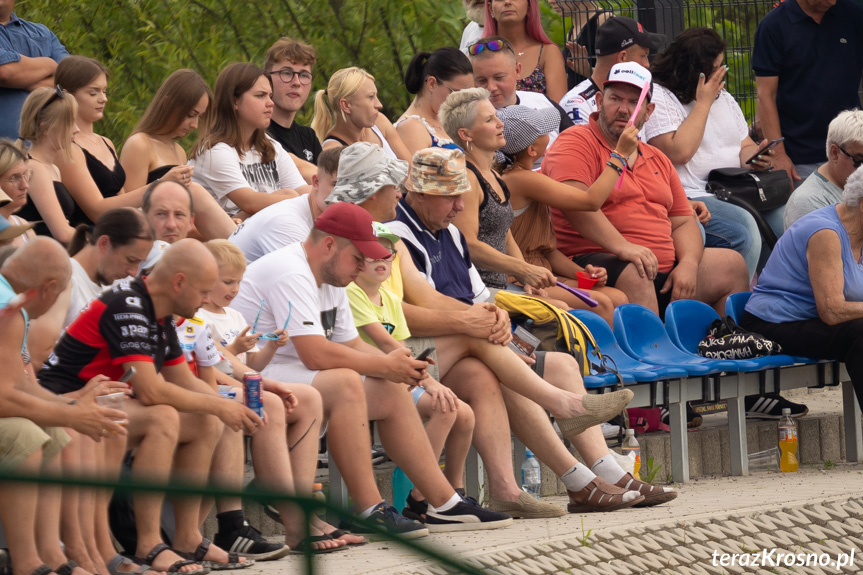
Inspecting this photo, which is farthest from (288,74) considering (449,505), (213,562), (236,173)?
(213,562)

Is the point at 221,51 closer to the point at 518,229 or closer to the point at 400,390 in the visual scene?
the point at 518,229

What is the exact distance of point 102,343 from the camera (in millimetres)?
4543

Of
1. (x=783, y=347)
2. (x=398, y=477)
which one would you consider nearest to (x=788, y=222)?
(x=783, y=347)

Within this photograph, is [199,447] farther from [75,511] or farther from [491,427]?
[75,511]

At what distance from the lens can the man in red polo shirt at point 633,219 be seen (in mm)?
7781

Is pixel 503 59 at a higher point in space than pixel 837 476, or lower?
higher

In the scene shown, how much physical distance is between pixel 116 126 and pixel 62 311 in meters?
5.45

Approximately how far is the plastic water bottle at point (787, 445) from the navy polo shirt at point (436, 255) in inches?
103

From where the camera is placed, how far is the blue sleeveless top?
299 inches

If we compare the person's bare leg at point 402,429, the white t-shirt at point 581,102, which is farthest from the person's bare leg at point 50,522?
the white t-shirt at point 581,102

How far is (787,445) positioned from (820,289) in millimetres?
1122

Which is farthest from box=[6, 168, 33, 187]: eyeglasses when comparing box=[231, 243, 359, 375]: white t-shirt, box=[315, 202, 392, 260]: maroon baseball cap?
box=[315, 202, 392, 260]: maroon baseball cap

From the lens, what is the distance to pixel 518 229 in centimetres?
769

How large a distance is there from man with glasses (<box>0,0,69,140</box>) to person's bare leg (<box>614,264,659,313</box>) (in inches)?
140
